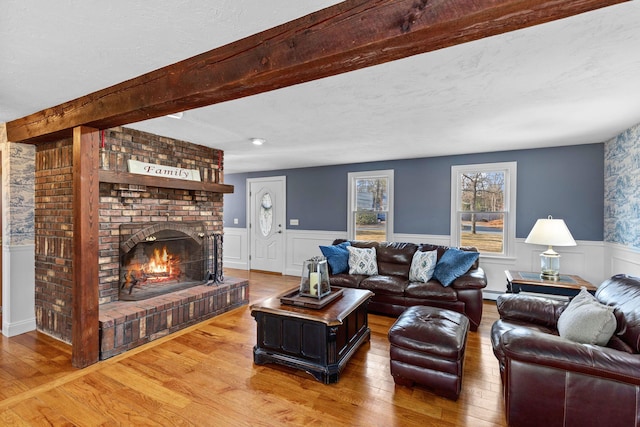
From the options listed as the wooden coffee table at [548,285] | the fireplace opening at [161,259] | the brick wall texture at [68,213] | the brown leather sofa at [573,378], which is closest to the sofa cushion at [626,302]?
the brown leather sofa at [573,378]

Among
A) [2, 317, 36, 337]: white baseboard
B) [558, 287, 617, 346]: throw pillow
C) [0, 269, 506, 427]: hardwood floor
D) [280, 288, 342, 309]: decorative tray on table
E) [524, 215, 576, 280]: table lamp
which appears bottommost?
A: [0, 269, 506, 427]: hardwood floor

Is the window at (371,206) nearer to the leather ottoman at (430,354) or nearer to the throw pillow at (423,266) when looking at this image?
the throw pillow at (423,266)

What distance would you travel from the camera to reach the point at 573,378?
5.36 feet

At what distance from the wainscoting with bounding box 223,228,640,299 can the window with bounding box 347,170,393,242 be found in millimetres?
272

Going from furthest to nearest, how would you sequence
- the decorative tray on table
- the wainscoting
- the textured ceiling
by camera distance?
1. the wainscoting
2. the decorative tray on table
3. the textured ceiling

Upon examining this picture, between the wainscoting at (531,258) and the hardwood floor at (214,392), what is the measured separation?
6.27 feet

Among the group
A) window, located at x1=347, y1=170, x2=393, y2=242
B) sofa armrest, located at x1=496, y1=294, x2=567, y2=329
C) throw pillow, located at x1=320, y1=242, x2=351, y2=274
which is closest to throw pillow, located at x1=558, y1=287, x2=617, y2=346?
sofa armrest, located at x1=496, y1=294, x2=567, y2=329

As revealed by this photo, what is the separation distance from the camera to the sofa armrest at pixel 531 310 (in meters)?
2.41

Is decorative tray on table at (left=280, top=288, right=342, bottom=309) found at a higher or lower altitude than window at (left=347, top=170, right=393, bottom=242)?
lower

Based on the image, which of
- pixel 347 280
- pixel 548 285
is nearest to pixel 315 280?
pixel 347 280

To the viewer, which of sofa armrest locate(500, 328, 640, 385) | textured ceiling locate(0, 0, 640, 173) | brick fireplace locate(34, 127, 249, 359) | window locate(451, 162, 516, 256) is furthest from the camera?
window locate(451, 162, 516, 256)

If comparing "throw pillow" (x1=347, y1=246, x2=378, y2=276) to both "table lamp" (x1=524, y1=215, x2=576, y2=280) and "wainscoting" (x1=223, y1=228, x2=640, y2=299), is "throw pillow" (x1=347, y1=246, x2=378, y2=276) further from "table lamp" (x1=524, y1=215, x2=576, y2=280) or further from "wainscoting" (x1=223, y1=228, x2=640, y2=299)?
"table lamp" (x1=524, y1=215, x2=576, y2=280)

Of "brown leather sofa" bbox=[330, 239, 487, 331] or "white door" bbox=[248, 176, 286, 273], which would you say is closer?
"brown leather sofa" bbox=[330, 239, 487, 331]

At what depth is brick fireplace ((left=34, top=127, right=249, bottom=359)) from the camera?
3057 mm
